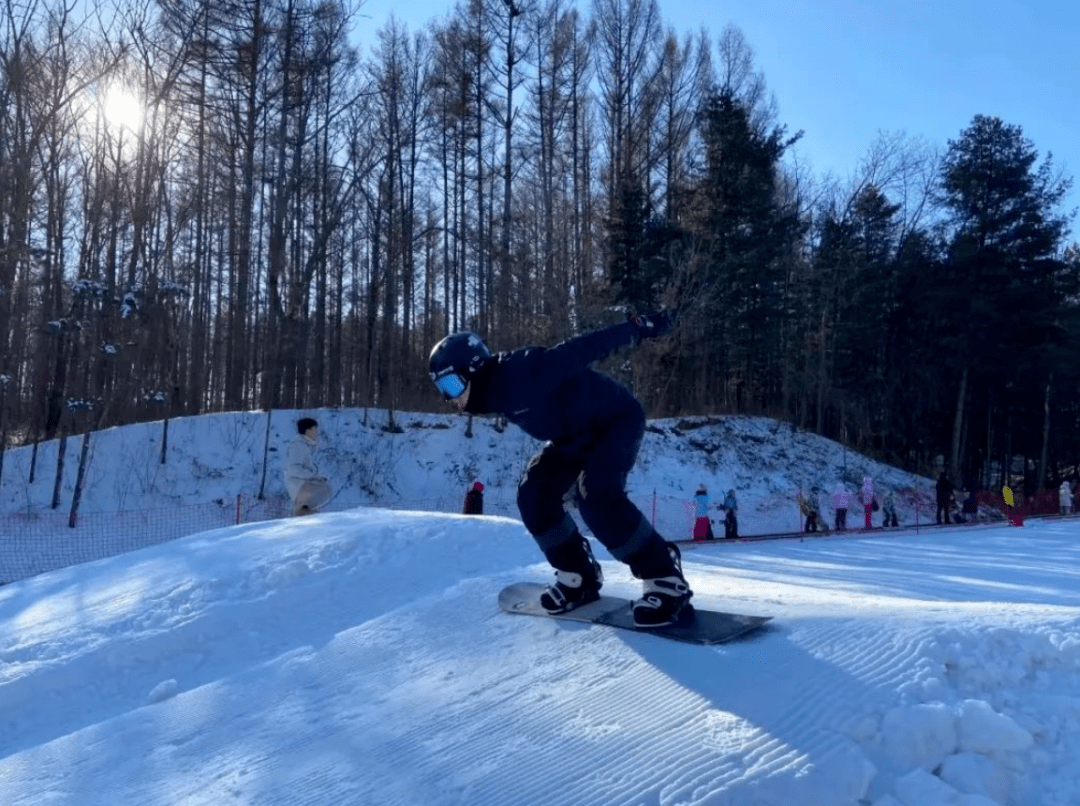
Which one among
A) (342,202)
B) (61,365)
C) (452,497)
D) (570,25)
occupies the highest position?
(570,25)

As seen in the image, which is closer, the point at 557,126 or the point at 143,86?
the point at 143,86

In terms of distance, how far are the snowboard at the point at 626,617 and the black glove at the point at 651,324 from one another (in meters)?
1.34

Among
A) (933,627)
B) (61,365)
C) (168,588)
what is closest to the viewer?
(933,627)

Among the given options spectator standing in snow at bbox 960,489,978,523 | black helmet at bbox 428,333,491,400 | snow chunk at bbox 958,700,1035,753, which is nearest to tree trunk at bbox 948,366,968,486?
spectator standing in snow at bbox 960,489,978,523

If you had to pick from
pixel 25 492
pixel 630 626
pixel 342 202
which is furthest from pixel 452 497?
pixel 630 626

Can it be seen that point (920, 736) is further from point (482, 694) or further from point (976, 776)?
point (482, 694)

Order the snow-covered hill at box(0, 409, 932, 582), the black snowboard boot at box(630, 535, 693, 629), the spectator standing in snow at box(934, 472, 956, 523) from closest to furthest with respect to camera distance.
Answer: the black snowboard boot at box(630, 535, 693, 629)
the snow-covered hill at box(0, 409, 932, 582)
the spectator standing in snow at box(934, 472, 956, 523)

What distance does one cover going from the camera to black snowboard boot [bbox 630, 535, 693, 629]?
14.4ft

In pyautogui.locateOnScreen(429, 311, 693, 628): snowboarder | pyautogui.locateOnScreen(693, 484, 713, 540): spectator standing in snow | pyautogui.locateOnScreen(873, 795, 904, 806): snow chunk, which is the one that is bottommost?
pyautogui.locateOnScreen(693, 484, 713, 540): spectator standing in snow

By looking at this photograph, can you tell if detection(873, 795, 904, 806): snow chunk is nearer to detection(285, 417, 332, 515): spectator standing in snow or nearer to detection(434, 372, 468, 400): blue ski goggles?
detection(434, 372, 468, 400): blue ski goggles

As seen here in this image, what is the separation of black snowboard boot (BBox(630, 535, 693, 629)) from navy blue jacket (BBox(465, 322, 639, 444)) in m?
0.68

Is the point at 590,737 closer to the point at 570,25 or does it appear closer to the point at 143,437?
the point at 143,437

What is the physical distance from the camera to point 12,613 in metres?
6.25

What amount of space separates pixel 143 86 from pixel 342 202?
9.24 meters
